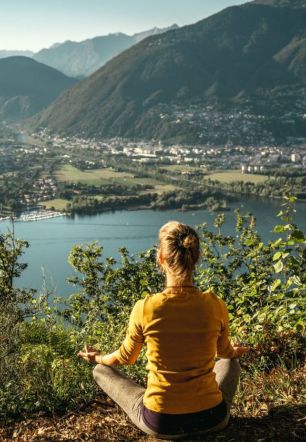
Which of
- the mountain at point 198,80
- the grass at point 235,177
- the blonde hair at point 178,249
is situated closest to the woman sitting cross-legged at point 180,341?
the blonde hair at point 178,249

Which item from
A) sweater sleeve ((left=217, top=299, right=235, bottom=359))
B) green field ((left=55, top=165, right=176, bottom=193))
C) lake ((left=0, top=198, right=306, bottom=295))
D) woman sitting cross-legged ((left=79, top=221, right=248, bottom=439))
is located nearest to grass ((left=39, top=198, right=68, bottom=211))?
lake ((left=0, top=198, right=306, bottom=295))

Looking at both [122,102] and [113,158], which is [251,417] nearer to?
[113,158]

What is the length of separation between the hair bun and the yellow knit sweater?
0.75 feet

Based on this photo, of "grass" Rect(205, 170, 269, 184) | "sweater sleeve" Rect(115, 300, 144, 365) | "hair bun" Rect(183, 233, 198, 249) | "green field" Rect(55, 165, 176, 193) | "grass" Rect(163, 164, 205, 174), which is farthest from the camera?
"grass" Rect(163, 164, 205, 174)

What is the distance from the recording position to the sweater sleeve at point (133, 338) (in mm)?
2559

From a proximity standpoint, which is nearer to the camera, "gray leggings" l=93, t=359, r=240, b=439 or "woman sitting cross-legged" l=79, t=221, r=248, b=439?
"woman sitting cross-legged" l=79, t=221, r=248, b=439

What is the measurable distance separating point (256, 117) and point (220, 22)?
6272 cm

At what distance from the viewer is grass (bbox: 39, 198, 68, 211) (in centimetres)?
5668

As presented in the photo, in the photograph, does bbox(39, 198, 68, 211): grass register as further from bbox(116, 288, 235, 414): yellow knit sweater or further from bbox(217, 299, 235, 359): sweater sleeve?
bbox(116, 288, 235, 414): yellow knit sweater

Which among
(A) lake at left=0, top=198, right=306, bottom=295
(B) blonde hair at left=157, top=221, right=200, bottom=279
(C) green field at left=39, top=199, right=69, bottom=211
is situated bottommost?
(A) lake at left=0, top=198, right=306, bottom=295

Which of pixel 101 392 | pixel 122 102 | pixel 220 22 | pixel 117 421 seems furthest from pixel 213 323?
pixel 220 22

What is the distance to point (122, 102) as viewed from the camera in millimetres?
143250

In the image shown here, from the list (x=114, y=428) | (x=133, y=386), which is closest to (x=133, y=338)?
(x=133, y=386)

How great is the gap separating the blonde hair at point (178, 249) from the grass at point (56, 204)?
177 ft
